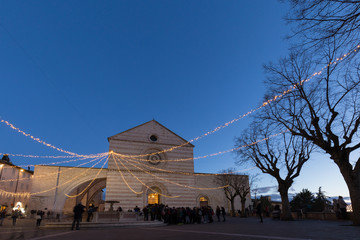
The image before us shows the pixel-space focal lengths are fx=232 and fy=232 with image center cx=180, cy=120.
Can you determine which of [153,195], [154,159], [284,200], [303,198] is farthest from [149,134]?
[303,198]

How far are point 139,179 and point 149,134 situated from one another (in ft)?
18.5

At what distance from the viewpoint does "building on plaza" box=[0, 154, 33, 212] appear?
2706 centimetres

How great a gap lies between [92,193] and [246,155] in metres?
22.7

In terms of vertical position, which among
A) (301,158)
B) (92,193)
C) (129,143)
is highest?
(129,143)

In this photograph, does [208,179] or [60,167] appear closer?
[60,167]

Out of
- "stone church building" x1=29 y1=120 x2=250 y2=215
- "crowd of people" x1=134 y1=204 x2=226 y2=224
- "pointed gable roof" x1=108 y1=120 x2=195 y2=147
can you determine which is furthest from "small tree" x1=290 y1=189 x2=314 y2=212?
"crowd of people" x1=134 y1=204 x2=226 y2=224

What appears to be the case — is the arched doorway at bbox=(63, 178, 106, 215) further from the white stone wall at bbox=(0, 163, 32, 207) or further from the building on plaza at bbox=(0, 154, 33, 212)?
the white stone wall at bbox=(0, 163, 32, 207)

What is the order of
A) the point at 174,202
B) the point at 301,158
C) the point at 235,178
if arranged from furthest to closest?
the point at 235,178 → the point at 174,202 → the point at 301,158

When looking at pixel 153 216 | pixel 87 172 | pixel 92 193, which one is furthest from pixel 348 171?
pixel 92 193

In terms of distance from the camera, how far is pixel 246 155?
2017 cm

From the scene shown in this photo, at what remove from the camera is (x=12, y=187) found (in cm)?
2955

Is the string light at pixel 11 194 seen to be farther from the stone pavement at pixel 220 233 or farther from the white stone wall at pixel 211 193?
the white stone wall at pixel 211 193

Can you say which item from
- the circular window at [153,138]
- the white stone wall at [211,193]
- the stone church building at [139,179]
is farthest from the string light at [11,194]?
the white stone wall at [211,193]

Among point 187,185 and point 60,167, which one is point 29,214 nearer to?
point 60,167
